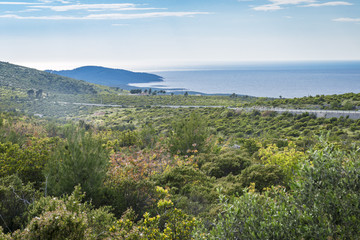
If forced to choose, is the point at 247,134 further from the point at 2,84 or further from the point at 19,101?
the point at 2,84

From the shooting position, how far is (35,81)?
10969 cm

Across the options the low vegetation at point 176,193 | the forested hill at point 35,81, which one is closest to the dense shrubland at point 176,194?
the low vegetation at point 176,193

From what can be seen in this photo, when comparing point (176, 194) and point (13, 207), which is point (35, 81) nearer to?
point (176, 194)

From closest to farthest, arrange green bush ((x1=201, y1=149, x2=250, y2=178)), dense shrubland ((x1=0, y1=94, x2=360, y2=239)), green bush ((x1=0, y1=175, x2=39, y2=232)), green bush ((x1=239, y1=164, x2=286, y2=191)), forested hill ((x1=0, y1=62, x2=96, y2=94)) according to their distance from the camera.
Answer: dense shrubland ((x1=0, y1=94, x2=360, y2=239)) → green bush ((x1=0, y1=175, x2=39, y2=232)) → green bush ((x1=239, y1=164, x2=286, y2=191)) → green bush ((x1=201, y1=149, x2=250, y2=178)) → forested hill ((x1=0, y1=62, x2=96, y2=94))

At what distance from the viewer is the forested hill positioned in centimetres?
10325

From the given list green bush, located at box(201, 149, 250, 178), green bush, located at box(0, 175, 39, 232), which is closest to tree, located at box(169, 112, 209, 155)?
green bush, located at box(201, 149, 250, 178)

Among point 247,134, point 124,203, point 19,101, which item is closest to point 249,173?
point 124,203

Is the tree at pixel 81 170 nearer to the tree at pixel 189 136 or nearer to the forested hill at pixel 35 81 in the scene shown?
the tree at pixel 189 136

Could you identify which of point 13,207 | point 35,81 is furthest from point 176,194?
point 35,81

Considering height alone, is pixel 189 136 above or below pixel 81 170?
below

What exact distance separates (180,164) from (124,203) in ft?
11.9

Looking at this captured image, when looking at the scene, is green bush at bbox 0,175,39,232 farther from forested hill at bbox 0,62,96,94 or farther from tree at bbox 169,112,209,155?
forested hill at bbox 0,62,96,94

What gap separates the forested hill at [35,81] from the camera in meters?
103

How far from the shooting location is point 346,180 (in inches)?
160
